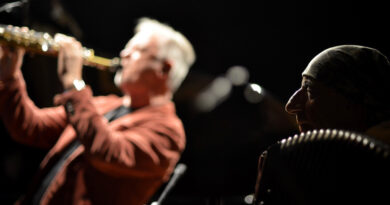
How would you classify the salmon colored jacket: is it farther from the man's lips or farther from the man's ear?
the man's lips

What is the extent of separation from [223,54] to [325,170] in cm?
158

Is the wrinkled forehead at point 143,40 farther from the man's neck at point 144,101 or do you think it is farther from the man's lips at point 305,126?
the man's lips at point 305,126

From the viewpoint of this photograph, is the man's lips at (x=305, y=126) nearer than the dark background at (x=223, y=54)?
Yes

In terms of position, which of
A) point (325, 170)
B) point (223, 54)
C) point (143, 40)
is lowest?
point (223, 54)

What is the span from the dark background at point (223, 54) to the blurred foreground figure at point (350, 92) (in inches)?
37.0

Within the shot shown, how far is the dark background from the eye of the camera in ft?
6.91

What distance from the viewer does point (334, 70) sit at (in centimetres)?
100

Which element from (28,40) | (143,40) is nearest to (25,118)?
(28,40)

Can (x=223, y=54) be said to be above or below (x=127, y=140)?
below

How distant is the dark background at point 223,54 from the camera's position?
2.11 m

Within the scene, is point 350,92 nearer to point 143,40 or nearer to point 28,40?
point 143,40

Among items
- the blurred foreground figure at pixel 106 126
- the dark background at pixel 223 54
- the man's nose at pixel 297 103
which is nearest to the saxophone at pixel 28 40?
the blurred foreground figure at pixel 106 126

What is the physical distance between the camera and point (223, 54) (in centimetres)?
244

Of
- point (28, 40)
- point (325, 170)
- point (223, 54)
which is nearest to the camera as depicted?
point (325, 170)
